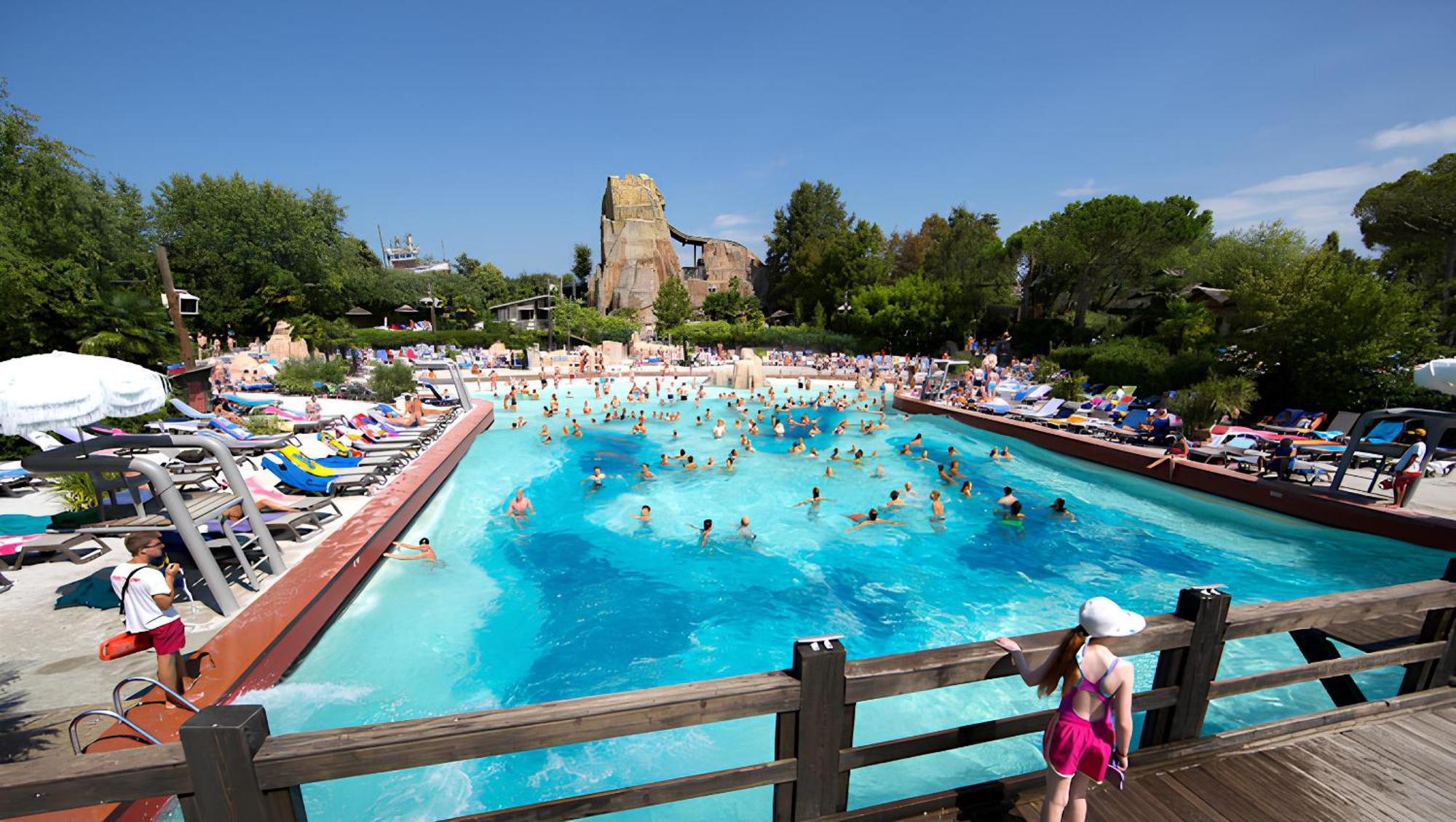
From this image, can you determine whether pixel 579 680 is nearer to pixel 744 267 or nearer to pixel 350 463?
pixel 350 463

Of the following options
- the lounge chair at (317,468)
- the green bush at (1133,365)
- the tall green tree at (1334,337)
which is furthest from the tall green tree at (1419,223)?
the lounge chair at (317,468)

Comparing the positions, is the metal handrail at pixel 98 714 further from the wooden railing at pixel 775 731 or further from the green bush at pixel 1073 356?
the green bush at pixel 1073 356

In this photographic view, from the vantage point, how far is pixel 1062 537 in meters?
10.6

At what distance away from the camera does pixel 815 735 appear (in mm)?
2127

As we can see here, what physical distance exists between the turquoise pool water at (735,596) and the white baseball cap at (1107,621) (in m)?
3.75

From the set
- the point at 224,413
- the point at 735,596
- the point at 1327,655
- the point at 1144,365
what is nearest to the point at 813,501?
the point at 735,596

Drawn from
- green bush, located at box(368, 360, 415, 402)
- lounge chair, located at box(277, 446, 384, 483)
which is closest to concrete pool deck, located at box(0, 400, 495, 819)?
lounge chair, located at box(277, 446, 384, 483)

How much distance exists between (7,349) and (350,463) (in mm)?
6447

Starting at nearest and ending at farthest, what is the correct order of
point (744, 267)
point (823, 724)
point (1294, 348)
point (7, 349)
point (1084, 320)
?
point (823, 724) < point (7, 349) < point (1294, 348) < point (1084, 320) < point (744, 267)

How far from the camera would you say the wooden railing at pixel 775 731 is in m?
1.63

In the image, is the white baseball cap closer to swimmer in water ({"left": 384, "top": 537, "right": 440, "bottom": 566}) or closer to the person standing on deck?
the person standing on deck

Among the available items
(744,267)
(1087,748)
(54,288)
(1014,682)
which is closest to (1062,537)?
(1014,682)

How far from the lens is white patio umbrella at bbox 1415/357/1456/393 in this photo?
612cm

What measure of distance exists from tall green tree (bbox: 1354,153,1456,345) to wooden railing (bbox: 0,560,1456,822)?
102ft
